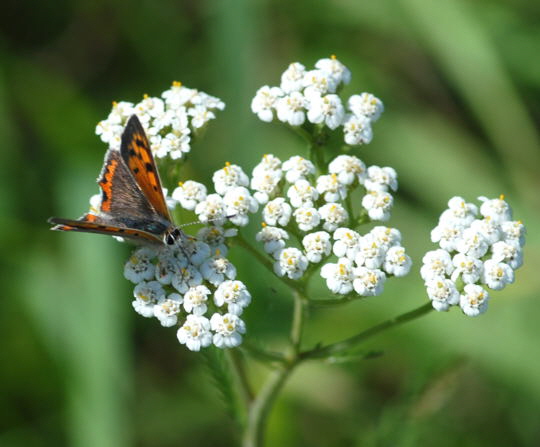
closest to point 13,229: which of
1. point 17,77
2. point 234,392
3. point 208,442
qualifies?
point 17,77

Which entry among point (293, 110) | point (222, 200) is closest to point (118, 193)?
point (222, 200)

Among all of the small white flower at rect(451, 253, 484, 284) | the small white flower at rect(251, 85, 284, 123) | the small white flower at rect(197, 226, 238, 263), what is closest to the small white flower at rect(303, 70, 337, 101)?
the small white flower at rect(251, 85, 284, 123)

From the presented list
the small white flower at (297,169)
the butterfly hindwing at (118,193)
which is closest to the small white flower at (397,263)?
the small white flower at (297,169)

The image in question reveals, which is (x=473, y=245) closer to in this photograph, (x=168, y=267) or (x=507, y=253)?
(x=507, y=253)

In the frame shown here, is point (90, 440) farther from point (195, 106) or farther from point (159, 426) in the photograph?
point (195, 106)

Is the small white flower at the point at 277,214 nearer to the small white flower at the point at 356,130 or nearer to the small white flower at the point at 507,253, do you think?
the small white flower at the point at 356,130

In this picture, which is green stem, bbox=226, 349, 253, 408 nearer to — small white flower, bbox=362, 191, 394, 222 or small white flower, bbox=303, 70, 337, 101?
small white flower, bbox=362, 191, 394, 222

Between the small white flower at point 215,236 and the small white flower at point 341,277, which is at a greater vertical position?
the small white flower at point 215,236
